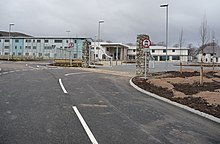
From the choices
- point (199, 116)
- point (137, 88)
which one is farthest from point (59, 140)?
point (137, 88)

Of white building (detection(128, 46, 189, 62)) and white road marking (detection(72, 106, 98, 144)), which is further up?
white building (detection(128, 46, 189, 62))

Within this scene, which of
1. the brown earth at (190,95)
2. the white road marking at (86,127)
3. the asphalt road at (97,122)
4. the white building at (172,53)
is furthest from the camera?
the white building at (172,53)

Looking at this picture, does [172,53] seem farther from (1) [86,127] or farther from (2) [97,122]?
(1) [86,127]

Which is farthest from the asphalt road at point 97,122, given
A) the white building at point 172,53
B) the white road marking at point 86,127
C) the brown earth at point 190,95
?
the white building at point 172,53

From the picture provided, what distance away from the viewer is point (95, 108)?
28.7 feet

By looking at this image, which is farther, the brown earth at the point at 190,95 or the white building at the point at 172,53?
the white building at the point at 172,53

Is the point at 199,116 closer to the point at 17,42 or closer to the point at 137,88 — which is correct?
the point at 137,88

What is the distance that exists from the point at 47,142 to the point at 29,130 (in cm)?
95

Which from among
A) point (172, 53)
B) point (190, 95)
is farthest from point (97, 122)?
point (172, 53)

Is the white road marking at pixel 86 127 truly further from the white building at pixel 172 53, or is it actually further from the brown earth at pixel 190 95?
the white building at pixel 172 53

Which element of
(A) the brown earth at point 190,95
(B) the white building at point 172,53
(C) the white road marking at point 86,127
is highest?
(B) the white building at point 172,53

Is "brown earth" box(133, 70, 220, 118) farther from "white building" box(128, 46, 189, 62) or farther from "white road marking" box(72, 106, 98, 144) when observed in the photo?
"white building" box(128, 46, 189, 62)

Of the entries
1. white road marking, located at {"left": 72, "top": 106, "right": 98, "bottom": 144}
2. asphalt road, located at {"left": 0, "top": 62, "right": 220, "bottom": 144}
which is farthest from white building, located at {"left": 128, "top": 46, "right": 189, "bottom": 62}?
white road marking, located at {"left": 72, "top": 106, "right": 98, "bottom": 144}

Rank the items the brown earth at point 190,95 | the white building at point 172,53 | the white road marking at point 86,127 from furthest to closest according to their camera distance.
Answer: the white building at point 172,53
the brown earth at point 190,95
the white road marking at point 86,127
